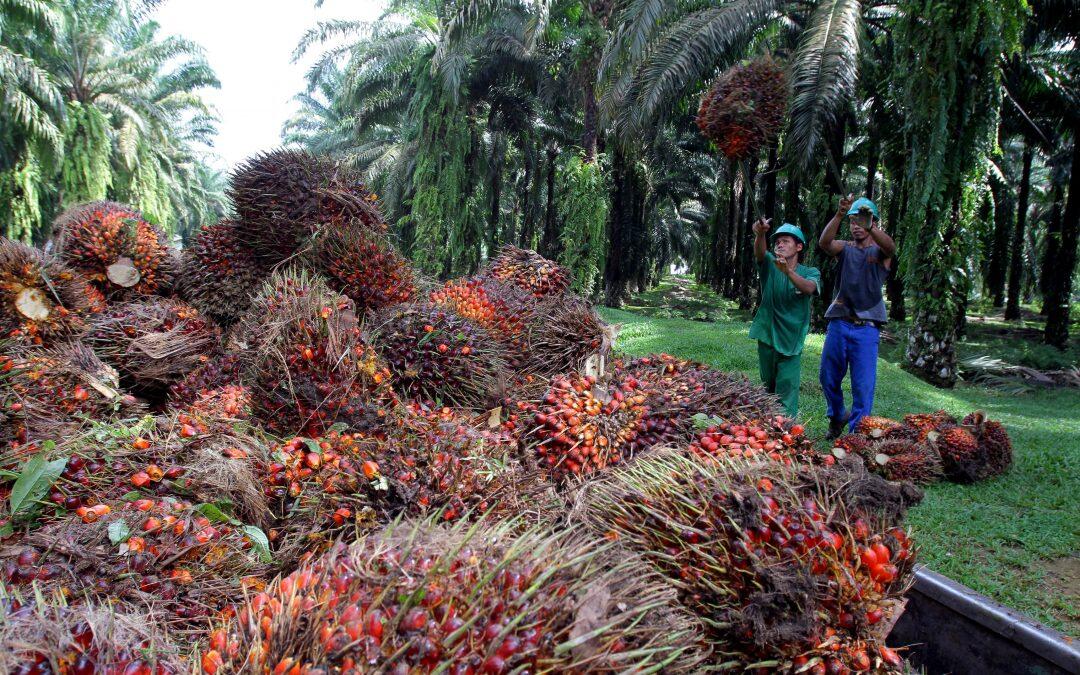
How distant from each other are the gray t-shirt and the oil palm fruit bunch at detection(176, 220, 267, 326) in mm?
4894

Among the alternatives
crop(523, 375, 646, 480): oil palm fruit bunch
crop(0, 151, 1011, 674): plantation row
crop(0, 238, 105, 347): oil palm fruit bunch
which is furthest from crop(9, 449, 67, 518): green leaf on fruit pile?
crop(0, 238, 105, 347): oil palm fruit bunch

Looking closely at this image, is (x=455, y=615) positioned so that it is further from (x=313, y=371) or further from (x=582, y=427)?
(x=313, y=371)

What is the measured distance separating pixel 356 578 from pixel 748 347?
33.6 feet

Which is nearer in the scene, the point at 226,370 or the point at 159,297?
the point at 226,370

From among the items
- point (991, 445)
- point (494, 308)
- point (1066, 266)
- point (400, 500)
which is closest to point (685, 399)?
point (400, 500)

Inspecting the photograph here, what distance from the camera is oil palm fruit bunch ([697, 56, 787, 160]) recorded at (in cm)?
416

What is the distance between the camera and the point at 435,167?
64.2 ft

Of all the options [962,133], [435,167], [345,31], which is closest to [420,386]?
[962,133]

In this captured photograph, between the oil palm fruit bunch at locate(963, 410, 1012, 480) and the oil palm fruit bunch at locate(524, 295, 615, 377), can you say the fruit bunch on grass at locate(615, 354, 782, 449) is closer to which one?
the oil palm fruit bunch at locate(524, 295, 615, 377)

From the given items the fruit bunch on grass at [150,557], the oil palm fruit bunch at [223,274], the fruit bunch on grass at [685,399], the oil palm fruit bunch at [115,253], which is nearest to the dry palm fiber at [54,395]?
the fruit bunch on grass at [150,557]

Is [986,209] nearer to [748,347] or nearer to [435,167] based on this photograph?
[748,347]

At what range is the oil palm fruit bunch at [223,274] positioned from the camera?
4.82 m

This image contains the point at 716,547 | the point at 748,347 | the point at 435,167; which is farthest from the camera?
the point at 435,167

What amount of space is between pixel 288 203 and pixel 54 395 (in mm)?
1929
